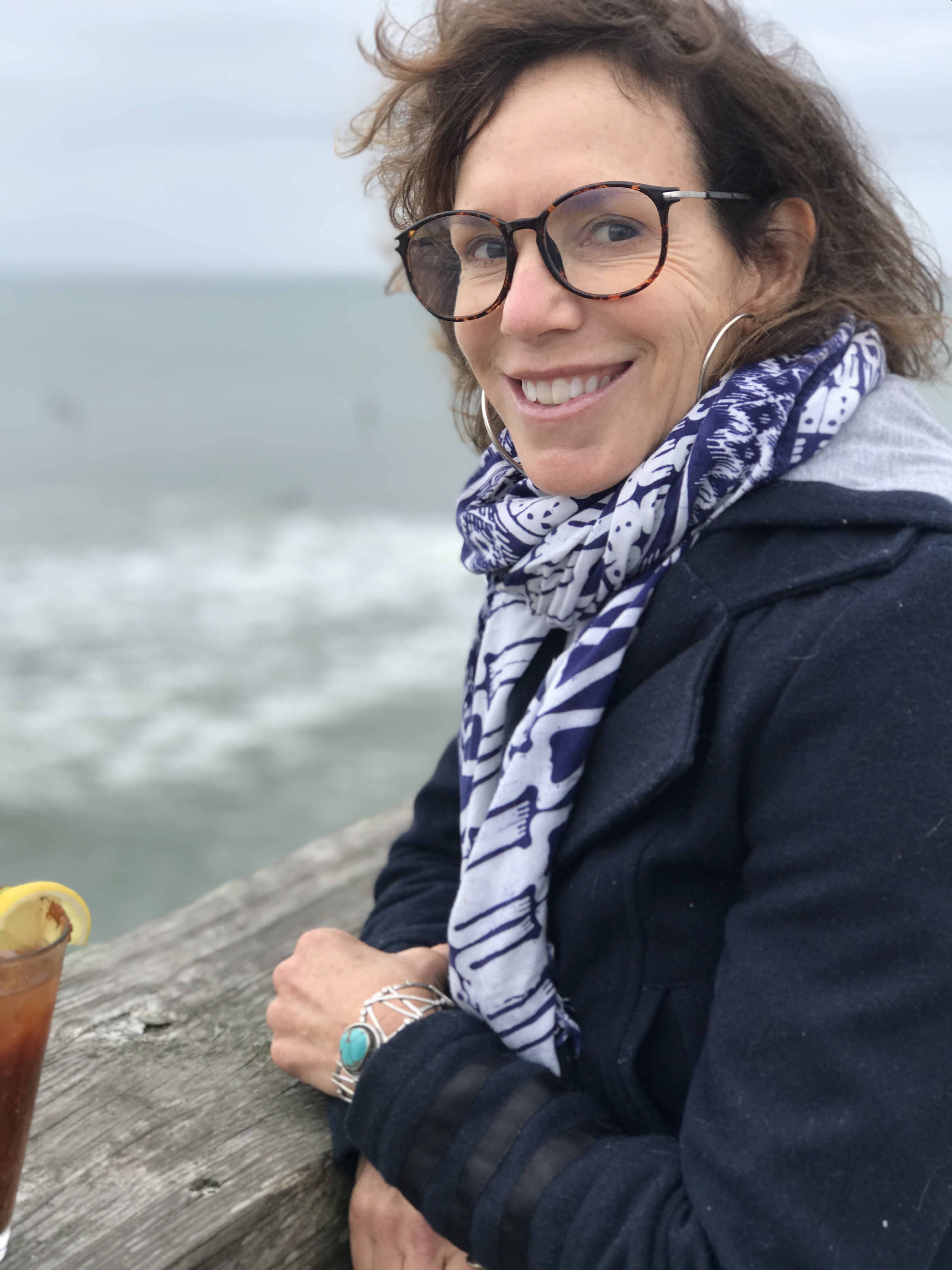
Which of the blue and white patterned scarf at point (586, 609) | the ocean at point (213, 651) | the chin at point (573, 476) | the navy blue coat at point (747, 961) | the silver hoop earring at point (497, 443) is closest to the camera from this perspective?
the navy blue coat at point (747, 961)

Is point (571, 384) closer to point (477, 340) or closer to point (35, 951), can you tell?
point (477, 340)

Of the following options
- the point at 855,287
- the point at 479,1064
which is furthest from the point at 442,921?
the point at 855,287

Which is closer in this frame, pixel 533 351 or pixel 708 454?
pixel 708 454

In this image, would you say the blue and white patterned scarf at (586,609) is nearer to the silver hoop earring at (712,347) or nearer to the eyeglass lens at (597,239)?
the silver hoop earring at (712,347)

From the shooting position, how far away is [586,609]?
1.44 meters

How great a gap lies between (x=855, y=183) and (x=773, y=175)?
0.58 feet

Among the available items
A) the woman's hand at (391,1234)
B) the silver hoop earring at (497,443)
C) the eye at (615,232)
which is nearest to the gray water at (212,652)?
the silver hoop earring at (497,443)

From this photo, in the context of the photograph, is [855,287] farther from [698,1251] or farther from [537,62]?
[698,1251]

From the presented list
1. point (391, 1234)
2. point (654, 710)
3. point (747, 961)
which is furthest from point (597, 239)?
point (391, 1234)

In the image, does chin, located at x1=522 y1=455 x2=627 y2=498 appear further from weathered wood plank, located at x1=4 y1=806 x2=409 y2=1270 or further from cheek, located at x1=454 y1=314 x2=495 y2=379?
weathered wood plank, located at x1=4 y1=806 x2=409 y2=1270

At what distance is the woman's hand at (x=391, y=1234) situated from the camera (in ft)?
4.36

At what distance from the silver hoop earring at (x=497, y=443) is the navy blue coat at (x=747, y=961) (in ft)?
1.55

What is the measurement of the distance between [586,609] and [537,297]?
397 mm

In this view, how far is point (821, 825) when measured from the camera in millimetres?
1054
